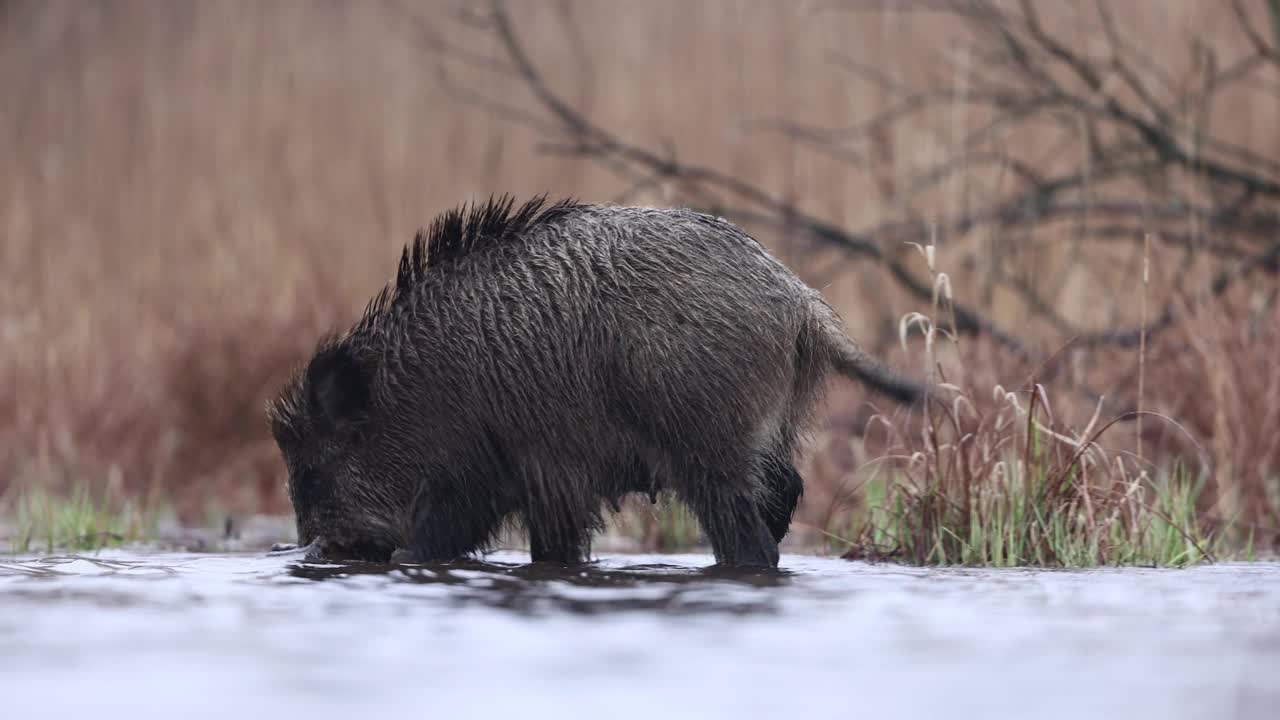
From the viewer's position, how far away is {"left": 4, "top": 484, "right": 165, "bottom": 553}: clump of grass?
6012mm

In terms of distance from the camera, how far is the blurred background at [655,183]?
720cm

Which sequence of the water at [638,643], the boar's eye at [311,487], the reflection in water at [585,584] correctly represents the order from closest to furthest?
the water at [638,643] < the reflection in water at [585,584] < the boar's eye at [311,487]

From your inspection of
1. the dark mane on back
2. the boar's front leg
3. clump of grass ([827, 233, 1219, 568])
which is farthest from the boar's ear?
clump of grass ([827, 233, 1219, 568])

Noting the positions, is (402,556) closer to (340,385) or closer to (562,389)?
(340,385)

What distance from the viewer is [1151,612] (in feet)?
12.8

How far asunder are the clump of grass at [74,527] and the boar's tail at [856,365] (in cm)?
246

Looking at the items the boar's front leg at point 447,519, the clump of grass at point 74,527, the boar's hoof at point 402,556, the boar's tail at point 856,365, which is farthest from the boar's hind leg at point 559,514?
the clump of grass at point 74,527

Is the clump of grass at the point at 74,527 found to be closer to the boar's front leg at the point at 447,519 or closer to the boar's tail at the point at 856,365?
the boar's front leg at the point at 447,519

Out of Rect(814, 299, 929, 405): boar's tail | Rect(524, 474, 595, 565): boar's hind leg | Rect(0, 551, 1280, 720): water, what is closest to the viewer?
Rect(0, 551, 1280, 720): water

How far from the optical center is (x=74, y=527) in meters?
6.12

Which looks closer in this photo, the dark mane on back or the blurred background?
the dark mane on back

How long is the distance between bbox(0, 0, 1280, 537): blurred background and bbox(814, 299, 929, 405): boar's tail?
129cm

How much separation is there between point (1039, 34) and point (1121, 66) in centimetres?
35

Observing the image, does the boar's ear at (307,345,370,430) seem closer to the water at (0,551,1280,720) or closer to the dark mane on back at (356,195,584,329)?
the dark mane on back at (356,195,584,329)
